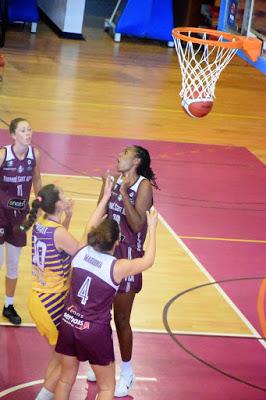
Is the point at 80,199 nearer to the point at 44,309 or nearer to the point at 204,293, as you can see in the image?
the point at 204,293

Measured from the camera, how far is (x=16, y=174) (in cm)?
691

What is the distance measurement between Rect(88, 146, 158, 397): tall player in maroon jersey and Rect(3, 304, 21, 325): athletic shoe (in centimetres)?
127

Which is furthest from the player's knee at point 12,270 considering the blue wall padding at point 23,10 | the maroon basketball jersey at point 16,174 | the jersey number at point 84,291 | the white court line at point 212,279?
the blue wall padding at point 23,10

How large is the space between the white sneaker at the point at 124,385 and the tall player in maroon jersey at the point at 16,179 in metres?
1.40

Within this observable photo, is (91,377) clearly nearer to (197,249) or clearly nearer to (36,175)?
(36,175)

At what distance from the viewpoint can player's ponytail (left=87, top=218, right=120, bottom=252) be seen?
18.0 feet

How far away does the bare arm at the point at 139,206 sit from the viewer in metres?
6.26

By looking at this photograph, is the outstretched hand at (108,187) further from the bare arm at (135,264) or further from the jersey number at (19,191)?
the jersey number at (19,191)

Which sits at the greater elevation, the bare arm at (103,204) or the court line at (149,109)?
the bare arm at (103,204)

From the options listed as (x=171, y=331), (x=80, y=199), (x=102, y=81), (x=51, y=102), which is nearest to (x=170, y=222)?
(x=80, y=199)

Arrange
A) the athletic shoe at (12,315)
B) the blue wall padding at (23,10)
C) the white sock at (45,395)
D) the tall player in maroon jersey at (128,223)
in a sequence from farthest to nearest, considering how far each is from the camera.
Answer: the blue wall padding at (23,10) → the athletic shoe at (12,315) → the tall player in maroon jersey at (128,223) → the white sock at (45,395)

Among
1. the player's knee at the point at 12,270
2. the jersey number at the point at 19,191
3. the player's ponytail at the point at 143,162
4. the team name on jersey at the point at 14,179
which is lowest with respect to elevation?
the player's knee at the point at 12,270

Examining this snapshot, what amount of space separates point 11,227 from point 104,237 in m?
1.80

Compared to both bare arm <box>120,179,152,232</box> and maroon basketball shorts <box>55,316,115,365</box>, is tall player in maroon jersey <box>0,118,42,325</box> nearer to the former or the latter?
bare arm <box>120,179,152,232</box>
